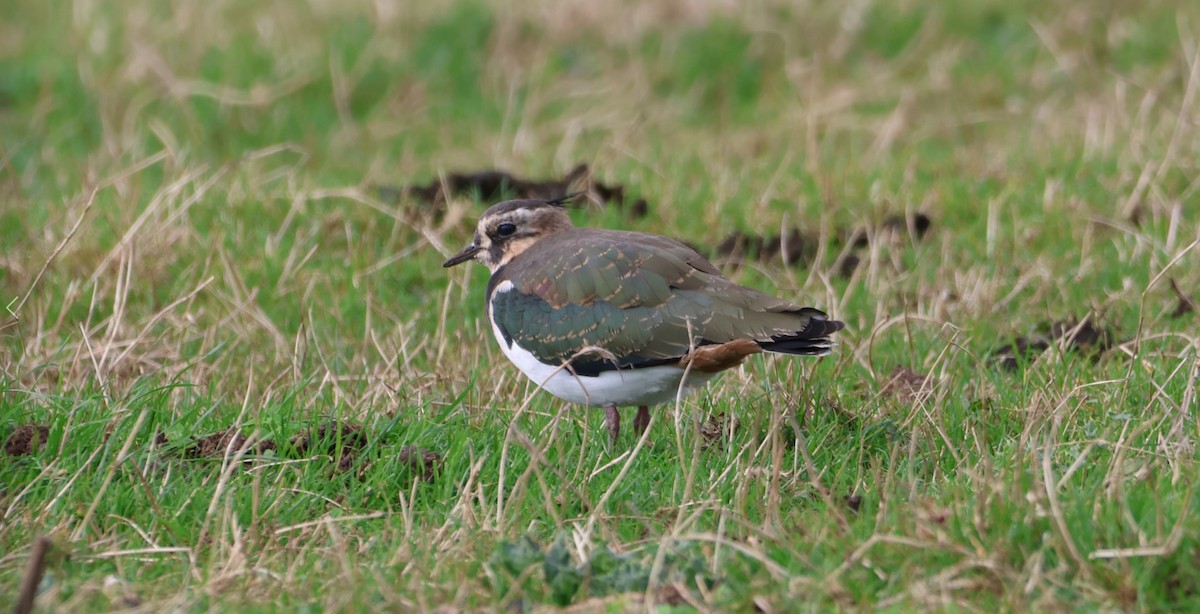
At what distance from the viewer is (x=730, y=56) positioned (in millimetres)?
12500

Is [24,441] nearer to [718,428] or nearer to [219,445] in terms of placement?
[219,445]

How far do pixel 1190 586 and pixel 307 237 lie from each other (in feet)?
17.9

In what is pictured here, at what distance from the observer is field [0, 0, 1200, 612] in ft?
14.9

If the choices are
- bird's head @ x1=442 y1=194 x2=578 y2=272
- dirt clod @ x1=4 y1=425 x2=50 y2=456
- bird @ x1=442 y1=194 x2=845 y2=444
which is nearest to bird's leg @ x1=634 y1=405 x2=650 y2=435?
bird @ x1=442 y1=194 x2=845 y2=444

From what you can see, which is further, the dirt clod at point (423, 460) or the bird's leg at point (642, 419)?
the bird's leg at point (642, 419)

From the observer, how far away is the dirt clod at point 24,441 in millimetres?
5418

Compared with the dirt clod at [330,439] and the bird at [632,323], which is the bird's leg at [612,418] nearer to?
the bird at [632,323]

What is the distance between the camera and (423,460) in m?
5.50

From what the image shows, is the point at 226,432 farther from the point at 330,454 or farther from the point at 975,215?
the point at 975,215

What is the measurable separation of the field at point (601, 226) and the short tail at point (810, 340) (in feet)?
0.70

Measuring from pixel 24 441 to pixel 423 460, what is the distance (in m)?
1.45

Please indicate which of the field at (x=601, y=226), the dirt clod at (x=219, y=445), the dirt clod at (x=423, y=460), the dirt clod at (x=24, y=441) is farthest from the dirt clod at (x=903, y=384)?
the dirt clod at (x=24, y=441)

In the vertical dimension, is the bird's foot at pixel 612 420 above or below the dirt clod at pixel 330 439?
below

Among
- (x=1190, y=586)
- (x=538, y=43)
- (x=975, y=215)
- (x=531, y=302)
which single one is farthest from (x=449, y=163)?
(x=1190, y=586)
